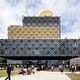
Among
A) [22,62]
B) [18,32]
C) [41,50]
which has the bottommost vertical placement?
[22,62]

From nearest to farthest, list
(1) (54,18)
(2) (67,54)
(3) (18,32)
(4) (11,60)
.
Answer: (2) (67,54) < (4) (11,60) < (3) (18,32) < (1) (54,18)

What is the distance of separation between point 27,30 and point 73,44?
153ft

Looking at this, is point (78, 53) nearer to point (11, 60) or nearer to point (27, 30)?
point (11, 60)

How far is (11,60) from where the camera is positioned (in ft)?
298

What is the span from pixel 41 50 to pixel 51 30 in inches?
1645

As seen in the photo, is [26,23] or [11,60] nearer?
[11,60]

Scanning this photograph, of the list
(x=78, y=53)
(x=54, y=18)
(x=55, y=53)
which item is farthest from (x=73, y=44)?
(x=54, y=18)

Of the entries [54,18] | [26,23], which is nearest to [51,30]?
[54,18]

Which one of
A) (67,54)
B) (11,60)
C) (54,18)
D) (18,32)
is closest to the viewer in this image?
(67,54)

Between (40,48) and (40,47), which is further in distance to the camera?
(40,47)

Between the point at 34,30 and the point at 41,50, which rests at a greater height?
the point at 34,30

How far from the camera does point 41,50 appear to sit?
7669 cm

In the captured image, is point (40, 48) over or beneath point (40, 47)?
beneath

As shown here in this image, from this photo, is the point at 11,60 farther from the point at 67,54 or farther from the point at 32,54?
the point at 67,54
